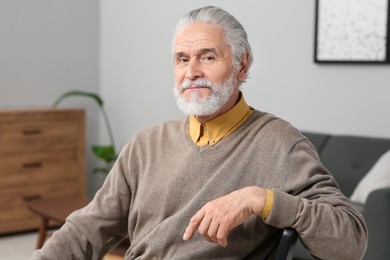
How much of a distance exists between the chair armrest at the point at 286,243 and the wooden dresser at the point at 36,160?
4.44 metres

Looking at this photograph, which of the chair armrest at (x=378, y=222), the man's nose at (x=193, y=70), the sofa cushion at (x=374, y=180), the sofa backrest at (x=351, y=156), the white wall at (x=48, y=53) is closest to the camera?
the man's nose at (x=193, y=70)

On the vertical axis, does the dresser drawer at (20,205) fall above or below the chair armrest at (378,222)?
below

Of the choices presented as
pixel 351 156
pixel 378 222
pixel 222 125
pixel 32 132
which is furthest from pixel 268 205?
pixel 32 132

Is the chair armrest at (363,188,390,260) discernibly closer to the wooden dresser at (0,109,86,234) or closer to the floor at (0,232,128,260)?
the floor at (0,232,128,260)

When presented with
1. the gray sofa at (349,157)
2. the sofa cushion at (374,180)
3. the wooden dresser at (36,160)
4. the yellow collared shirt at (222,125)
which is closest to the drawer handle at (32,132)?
the wooden dresser at (36,160)

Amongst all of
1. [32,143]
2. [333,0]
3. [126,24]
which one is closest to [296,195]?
[333,0]

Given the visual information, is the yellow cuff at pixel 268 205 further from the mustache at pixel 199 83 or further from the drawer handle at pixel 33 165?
the drawer handle at pixel 33 165

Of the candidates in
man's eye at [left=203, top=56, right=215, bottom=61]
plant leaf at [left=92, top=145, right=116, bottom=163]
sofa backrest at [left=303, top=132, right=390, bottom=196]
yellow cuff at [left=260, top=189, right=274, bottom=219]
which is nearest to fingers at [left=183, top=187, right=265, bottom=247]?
yellow cuff at [left=260, top=189, right=274, bottom=219]

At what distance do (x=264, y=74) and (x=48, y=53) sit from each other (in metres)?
1.99

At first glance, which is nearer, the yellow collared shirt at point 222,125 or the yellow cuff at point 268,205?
the yellow cuff at point 268,205

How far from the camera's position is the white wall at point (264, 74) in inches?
210

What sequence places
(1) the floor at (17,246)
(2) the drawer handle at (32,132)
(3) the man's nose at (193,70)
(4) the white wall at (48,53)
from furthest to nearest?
(4) the white wall at (48,53), (2) the drawer handle at (32,132), (1) the floor at (17,246), (3) the man's nose at (193,70)

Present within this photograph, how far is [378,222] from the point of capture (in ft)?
13.6

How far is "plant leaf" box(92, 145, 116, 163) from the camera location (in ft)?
21.9
